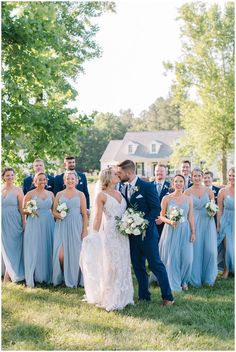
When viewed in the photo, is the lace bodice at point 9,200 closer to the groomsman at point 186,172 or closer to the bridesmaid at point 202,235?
Answer: the bridesmaid at point 202,235

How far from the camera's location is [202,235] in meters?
8.83

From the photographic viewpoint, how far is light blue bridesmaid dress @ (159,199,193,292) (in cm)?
836

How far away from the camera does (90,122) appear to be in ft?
45.4

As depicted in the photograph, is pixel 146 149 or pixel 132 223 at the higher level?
pixel 146 149

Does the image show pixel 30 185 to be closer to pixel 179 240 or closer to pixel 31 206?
pixel 31 206

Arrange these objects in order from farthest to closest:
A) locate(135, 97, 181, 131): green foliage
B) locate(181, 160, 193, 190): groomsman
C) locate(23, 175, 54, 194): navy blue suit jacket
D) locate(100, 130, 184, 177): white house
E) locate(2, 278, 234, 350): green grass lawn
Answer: locate(135, 97, 181, 131): green foliage, locate(100, 130, 184, 177): white house, locate(181, 160, 193, 190): groomsman, locate(23, 175, 54, 194): navy blue suit jacket, locate(2, 278, 234, 350): green grass lawn

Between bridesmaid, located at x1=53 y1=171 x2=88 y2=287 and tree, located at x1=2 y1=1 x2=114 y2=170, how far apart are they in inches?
146

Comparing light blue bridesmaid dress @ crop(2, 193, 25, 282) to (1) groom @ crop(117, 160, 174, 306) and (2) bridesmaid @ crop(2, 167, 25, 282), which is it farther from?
(1) groom @ crop(117, 160, 174, 306)

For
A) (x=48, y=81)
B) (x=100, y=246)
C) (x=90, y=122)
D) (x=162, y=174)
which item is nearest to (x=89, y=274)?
(x=100, y=246)

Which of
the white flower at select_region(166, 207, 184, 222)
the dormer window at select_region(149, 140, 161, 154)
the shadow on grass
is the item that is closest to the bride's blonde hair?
the white flower at select_region(166, 207, 184, 222)

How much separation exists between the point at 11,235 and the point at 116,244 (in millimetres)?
2597

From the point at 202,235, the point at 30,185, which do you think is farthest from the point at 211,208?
the point at 30,185

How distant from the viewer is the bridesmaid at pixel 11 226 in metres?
8.80

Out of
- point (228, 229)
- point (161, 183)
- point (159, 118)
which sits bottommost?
point (228, 229)
